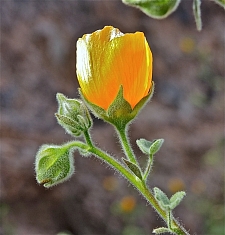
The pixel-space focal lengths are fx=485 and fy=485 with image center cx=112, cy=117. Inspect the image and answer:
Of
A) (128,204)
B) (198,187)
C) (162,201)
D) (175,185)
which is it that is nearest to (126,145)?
(162,201)

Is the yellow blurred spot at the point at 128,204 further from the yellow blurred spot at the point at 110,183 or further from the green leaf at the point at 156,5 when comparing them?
the green leaf at the point at 156,5

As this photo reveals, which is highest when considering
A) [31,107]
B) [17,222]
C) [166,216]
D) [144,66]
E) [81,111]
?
[144,66]

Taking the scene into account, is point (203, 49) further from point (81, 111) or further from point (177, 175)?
point (81, 111)

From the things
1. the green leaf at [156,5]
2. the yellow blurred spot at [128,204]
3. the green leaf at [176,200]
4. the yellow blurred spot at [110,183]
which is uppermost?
the green leaf at [156,5]

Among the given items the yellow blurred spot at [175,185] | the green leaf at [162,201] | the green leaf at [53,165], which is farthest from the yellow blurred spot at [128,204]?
the green leaf at [162,201]

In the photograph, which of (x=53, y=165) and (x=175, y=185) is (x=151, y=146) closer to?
(x=53, y=165)

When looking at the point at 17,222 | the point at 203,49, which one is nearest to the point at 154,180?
the point at 17,222
